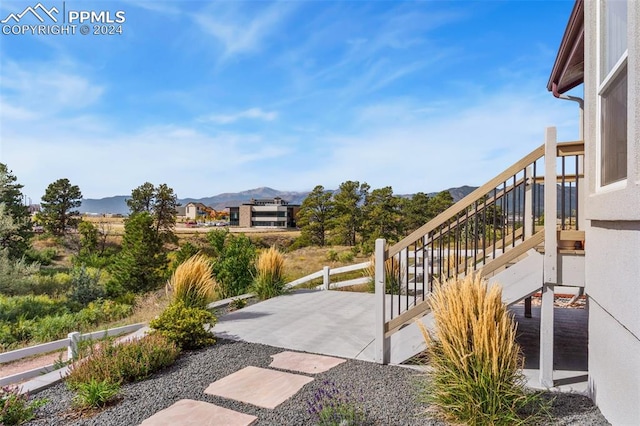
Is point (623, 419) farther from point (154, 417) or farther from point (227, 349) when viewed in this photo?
point (227, 349)

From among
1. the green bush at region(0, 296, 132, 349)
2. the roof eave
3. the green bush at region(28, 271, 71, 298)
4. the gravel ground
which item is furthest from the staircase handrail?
the green bush at region(28, 271, 71, 298)

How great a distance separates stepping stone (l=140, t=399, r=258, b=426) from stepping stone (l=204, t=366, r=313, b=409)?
0.23 meters

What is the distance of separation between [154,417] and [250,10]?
7647 millimetres

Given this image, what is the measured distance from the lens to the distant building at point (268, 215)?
231 ft

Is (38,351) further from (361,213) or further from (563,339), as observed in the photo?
(361,213)

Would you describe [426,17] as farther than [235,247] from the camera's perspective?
No

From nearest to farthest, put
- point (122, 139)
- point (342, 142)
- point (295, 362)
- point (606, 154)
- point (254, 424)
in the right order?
point (254, 424) → point (606, 154) → point (295, 362) → point (122, 139) → point (342, 142)

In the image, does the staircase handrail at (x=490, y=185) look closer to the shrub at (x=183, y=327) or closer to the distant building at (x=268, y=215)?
the shrub at (x=183, y=327)

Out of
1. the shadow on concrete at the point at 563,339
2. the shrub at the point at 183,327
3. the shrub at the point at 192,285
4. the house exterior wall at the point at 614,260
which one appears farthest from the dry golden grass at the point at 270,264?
the house exterior wall at the point at 614,260

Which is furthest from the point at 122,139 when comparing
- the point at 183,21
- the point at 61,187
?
the point at 61,187

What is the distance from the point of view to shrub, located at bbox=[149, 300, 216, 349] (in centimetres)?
445

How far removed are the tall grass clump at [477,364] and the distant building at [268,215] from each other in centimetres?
6690

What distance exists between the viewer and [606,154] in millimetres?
2992

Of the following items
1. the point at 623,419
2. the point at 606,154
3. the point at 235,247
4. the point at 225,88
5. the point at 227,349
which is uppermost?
the point at 225,88
